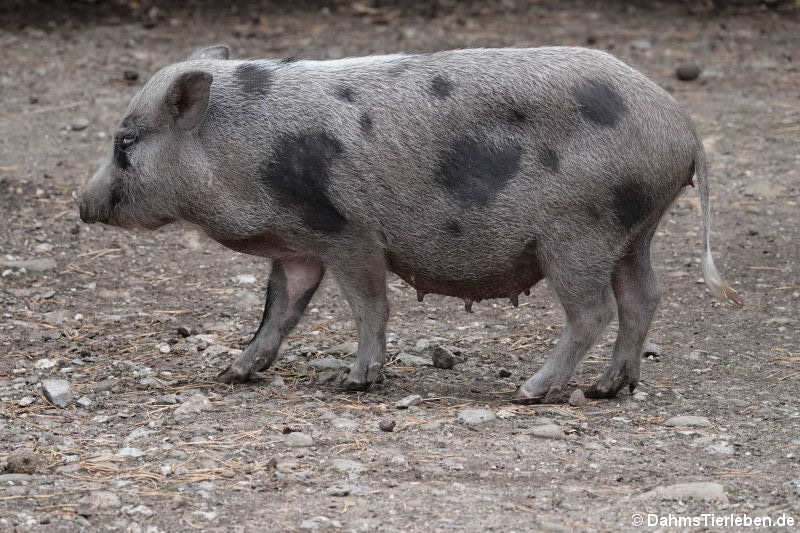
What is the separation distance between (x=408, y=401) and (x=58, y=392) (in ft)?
5.00

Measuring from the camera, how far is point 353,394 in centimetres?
570

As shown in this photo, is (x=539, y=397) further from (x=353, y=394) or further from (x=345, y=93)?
(x=345, y=93)

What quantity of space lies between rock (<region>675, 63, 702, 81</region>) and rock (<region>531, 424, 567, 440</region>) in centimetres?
620

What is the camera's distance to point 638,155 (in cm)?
527

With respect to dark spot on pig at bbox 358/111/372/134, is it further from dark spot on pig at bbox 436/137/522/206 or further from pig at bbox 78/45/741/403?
dark spot on pig at bbox 436/137/522/206

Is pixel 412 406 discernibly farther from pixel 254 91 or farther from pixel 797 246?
pixel 797 246

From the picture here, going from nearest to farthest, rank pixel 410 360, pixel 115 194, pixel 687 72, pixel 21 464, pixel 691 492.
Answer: pixel 691 492
pixel 21 464
pixel 115 194
pixel 410 360
pixel 687 72

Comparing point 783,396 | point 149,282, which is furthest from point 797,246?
point 149,282

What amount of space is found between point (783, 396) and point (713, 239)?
2411 mm

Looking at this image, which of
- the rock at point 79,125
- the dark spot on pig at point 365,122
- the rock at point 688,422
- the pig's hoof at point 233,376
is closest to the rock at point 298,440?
the pig's hoof at point 233,376

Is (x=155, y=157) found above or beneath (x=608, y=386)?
above

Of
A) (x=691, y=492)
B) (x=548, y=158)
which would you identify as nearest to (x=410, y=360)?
(x=548, y=158)

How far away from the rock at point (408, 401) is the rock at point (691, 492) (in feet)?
4.40

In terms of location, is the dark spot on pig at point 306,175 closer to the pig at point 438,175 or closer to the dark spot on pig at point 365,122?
the pig at point 438,175
